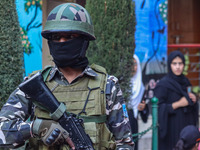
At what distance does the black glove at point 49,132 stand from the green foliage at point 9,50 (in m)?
1.10

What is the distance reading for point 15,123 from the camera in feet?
6.48

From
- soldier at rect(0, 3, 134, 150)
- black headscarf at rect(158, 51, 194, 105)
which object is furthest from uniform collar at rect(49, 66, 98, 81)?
black headscarf at rect(158, 51, 194, 105)

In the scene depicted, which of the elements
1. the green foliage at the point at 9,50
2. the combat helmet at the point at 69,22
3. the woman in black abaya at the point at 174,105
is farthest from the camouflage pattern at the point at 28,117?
the woman in black abaya at the point at 174,105

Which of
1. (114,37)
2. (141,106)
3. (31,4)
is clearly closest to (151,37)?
(141,106)

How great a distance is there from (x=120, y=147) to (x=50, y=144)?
42cm

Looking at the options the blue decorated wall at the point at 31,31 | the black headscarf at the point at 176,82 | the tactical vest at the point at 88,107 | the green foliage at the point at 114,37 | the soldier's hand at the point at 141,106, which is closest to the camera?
the tactical vest at the point at 88,107

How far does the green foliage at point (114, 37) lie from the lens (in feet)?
12.3

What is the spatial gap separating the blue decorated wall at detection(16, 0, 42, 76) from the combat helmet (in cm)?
207

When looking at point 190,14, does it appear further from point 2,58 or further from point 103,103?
point 103,103

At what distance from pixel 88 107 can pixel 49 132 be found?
0.27m

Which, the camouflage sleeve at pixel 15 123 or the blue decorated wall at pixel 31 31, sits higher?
the blue decorated wall at pixel 31 31

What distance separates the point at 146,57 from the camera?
6.88 m

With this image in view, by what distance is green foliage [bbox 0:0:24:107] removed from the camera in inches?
116

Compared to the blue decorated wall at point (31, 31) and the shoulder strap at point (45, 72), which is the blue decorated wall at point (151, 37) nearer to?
the blue decorated wall at point (31, 31)
